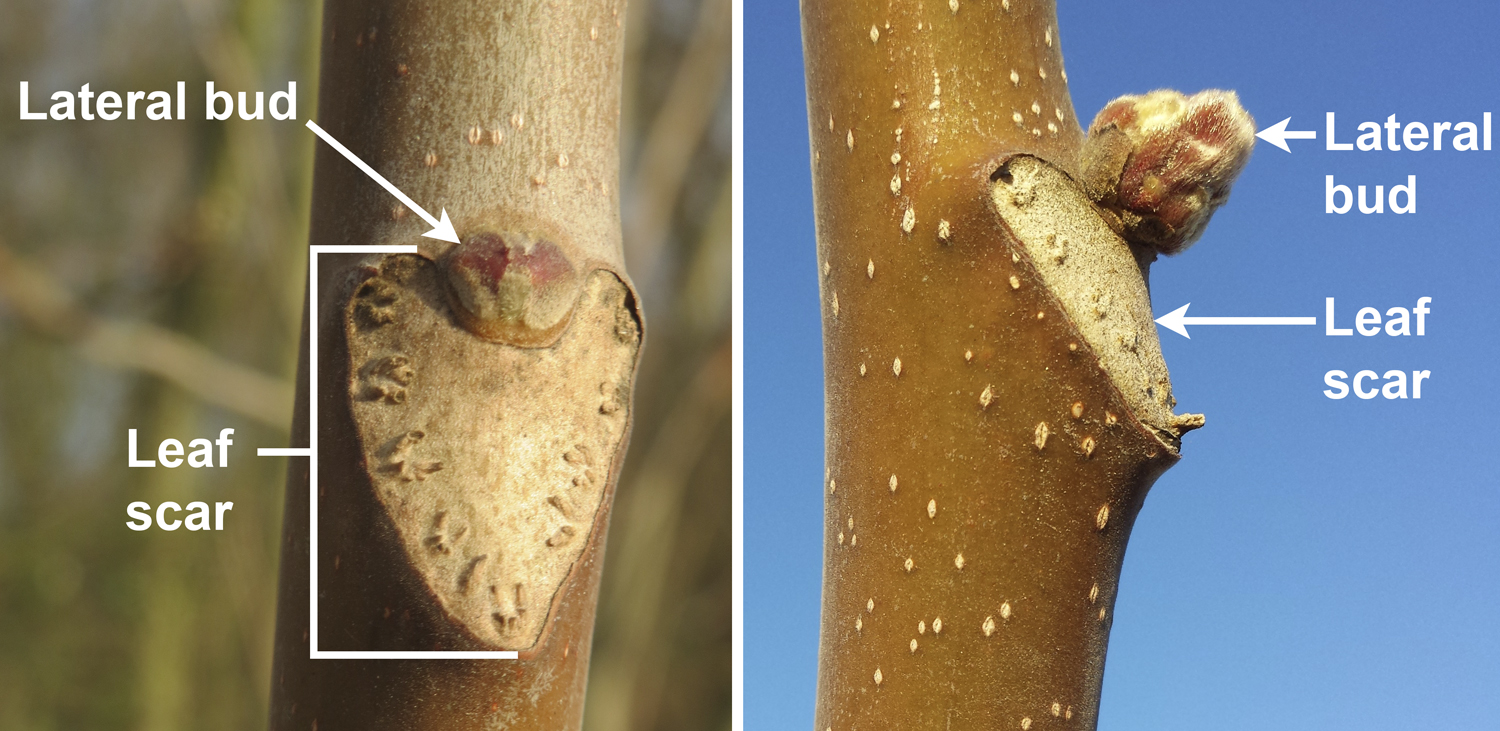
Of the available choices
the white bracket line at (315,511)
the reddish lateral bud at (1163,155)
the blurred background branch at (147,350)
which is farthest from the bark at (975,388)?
the blurred background branch at (147,350)

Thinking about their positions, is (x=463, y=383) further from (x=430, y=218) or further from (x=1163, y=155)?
(x=1163, y=155)

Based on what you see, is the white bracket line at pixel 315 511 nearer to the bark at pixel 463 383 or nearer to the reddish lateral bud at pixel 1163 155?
the bark at pixel 463 383

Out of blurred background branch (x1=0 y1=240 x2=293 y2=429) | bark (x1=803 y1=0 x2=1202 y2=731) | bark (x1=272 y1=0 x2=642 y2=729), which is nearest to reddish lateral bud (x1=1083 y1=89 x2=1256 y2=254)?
bark (x1=803 y1=0 x2=1202 y2=731)

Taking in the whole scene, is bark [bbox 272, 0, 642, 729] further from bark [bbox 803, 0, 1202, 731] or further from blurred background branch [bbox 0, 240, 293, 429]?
blurred background branch [bbox 0, 240, 293, 429]

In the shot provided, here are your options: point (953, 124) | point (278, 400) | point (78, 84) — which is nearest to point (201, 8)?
point (78, 84)

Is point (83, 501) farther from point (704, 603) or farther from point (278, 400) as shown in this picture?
point (704, 603)

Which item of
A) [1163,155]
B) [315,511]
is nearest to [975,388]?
[1163,155]
